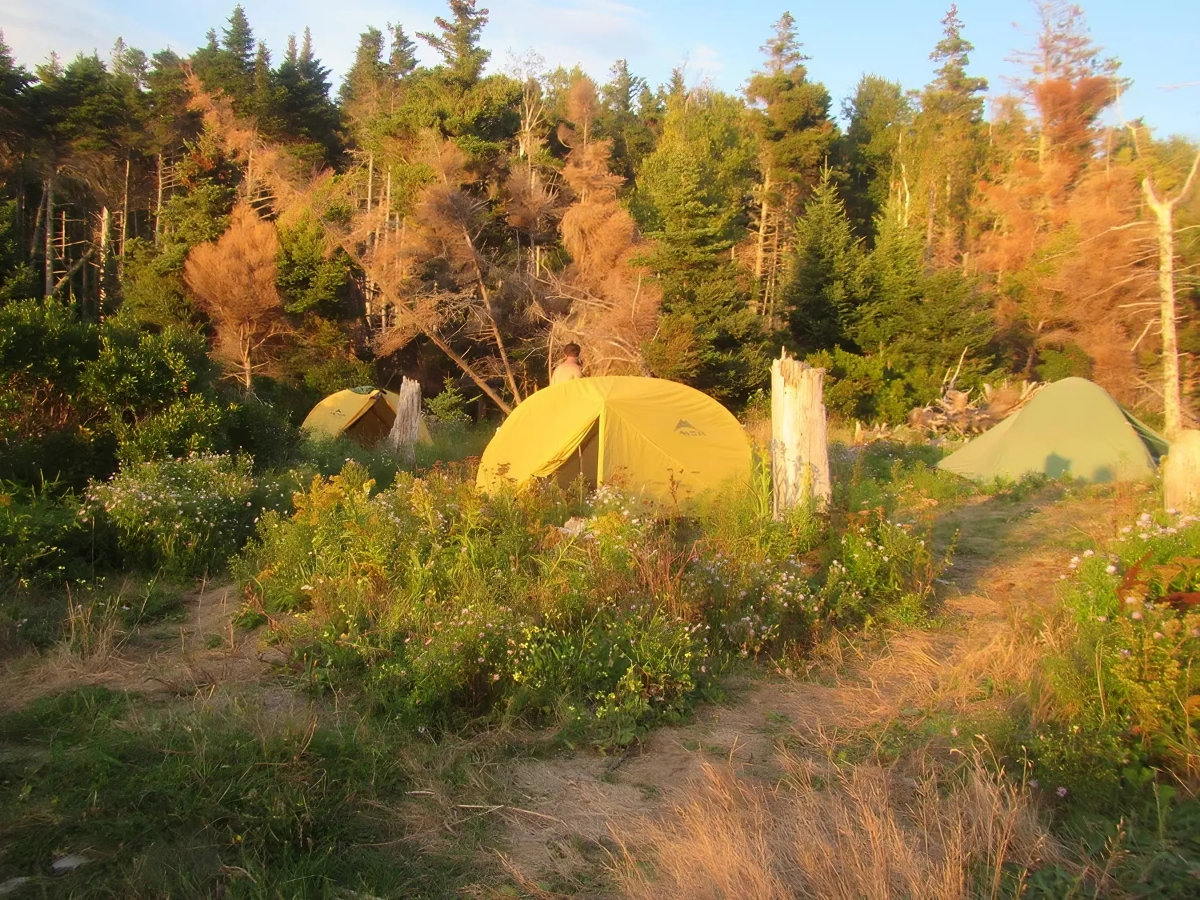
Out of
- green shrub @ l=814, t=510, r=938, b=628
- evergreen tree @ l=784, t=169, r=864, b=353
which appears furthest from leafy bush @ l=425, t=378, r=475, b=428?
green shrub @ l=814, t=510, r=938, b=628

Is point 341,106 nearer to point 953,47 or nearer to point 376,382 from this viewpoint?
point 376,382

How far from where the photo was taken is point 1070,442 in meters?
12.1

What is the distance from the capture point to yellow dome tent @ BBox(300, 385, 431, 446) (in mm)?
17547

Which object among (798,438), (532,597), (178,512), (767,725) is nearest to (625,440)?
(798,438)

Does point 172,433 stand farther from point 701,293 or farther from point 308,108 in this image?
point 308,108

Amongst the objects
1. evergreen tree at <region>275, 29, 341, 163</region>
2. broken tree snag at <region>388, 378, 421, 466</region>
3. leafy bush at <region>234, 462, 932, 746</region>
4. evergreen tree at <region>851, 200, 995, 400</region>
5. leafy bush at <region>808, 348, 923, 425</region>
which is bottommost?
leafy bush at <region>234, 462, 932, 746</region>

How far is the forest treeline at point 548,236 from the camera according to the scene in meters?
22.0

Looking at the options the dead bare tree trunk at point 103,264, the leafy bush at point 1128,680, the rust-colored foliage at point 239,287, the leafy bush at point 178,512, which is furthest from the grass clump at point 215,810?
the dead bare tree trunk at point 103,264

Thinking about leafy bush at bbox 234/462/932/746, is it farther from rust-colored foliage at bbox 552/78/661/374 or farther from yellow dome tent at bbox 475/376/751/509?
rust-colored foliage at bbox 552/78/661/374

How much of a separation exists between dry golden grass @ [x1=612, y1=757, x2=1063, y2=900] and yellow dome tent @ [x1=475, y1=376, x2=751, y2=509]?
16.3 feet

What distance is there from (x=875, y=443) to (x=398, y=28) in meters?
30.4

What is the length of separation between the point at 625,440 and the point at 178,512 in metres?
4.10

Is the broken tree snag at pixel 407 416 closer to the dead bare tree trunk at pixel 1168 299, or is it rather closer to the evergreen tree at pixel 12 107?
the dead bare tree trunk at pixel 1168 299

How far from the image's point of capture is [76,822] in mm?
3336
